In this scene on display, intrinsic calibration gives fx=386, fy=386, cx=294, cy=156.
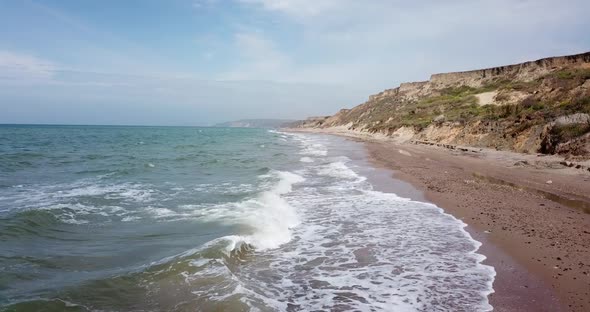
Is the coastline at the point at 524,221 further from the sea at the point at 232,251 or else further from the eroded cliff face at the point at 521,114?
the eroded cliff face at the point at 521,114

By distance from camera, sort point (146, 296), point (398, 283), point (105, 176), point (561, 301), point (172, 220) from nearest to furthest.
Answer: point (561, 301) → point (146, 296) → point (398, 283) → point (172, 220) → point (105, 176)

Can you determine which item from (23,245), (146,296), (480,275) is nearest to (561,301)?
(480,275)

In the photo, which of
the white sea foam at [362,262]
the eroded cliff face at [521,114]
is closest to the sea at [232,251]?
the white sea foam at [362,262]

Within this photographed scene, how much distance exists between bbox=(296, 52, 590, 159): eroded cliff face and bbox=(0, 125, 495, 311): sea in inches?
589

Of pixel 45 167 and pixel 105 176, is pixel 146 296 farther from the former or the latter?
pixel 45 167

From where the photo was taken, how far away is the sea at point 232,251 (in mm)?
5980

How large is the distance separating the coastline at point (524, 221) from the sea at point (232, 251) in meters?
0.46

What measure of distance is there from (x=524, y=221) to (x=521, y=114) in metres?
24.2

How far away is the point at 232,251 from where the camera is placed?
8.04 meters

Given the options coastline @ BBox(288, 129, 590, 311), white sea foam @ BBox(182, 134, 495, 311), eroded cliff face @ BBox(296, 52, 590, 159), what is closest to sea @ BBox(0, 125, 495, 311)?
white sea foam @ BBox(182, 134, 495, 311)

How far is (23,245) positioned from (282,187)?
31.1ft

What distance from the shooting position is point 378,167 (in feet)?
75.0

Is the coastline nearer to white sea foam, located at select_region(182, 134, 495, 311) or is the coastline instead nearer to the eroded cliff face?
white sea foam, located at select_region(182, 134, 495, 311)

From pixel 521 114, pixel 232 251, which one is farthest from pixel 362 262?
pixel 521 114
